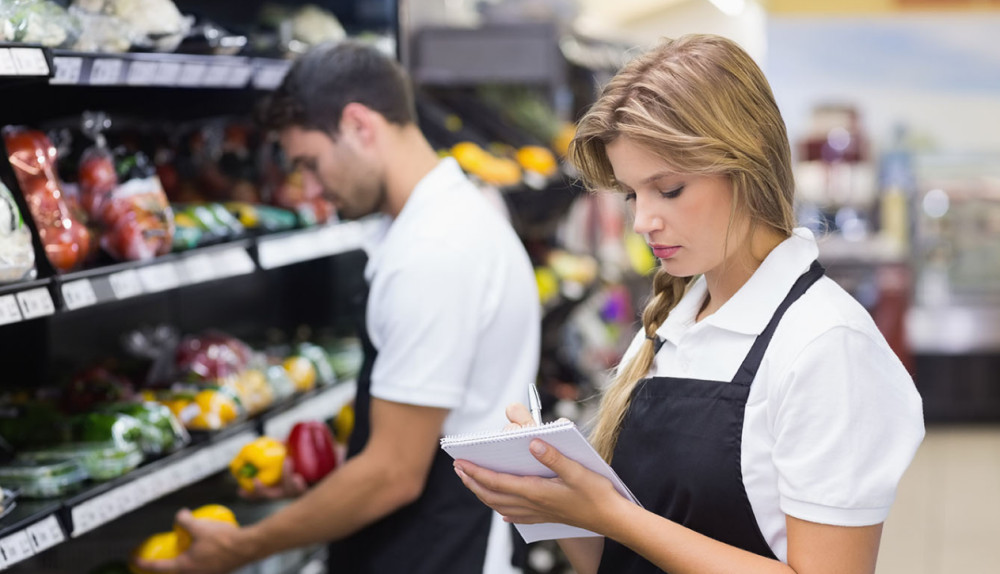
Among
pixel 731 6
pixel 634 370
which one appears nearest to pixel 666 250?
pixel 634 370

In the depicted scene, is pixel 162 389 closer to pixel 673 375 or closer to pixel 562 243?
pixel 673 375

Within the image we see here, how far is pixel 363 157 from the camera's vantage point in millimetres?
2240

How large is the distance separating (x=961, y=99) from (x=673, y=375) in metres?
8.03

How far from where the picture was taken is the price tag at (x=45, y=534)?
1722mm

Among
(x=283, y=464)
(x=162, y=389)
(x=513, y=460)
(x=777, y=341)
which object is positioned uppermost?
(x=777, y=341)

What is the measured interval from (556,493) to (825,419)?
352 mm

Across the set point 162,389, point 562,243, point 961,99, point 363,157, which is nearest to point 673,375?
point 363,157

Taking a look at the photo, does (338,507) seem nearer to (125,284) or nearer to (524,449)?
(125,284)

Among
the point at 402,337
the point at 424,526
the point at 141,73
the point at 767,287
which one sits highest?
the point at 141,73

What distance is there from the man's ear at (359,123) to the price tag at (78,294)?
598mm

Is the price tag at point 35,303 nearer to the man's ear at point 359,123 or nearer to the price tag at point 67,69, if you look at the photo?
the price tag at point 67,69

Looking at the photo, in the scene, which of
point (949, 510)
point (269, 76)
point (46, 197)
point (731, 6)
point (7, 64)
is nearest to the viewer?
point (7, 64)

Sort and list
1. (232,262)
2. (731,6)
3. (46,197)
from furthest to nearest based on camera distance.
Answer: (731,6) → (232,262) → (46,197)

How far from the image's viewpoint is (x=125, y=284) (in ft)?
6.50
